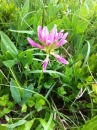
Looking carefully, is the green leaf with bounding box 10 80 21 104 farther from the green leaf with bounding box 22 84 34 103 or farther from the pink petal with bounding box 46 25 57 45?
the pink petal with bounding box 46 25 57 45

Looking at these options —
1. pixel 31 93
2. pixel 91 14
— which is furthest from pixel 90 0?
pixel 31 93

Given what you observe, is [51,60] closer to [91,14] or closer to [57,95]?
[57,95]

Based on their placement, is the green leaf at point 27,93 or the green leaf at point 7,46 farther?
the green leaf at point 7,46

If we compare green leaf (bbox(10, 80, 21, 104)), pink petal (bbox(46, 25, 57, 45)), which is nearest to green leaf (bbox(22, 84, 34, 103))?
green leaf (bbox(10, 80, 21, 104))

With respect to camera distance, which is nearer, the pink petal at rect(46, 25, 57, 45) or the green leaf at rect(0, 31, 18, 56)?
the pink petal at rect(46, 25, 57, 45)

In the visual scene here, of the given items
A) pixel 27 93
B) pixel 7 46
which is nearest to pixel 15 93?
pixel 27 93

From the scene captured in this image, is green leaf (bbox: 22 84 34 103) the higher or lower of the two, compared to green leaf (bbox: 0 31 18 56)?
lower

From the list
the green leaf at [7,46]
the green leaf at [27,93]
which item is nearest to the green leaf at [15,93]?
the green leaf at [27,93]

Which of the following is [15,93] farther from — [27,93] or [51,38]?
[51,38]

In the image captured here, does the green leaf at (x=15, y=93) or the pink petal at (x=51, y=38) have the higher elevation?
the pink petal at (x=51, y=38)

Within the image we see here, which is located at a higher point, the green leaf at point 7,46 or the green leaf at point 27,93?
the green leaf at point 7,46

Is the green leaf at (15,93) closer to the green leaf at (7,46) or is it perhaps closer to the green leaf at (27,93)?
the green leaf at (27,93)

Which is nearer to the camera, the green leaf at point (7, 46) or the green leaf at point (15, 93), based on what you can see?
the green leaf at point (15, 93)
